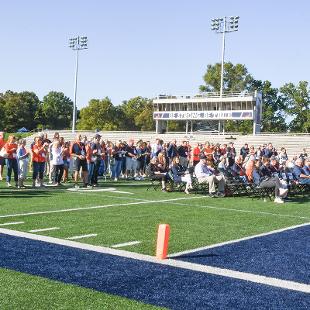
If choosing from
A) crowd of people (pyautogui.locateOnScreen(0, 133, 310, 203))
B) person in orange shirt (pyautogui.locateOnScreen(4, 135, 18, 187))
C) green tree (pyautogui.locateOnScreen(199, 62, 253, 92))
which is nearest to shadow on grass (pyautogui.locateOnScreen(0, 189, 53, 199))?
crowd of people (pyautogui.locateOnScreen(0, 133, 310, 203))

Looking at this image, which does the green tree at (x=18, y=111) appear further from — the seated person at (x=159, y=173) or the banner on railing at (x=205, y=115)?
the seated person at (x=159, y=173)

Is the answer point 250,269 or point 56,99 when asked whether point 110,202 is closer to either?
point 250,269

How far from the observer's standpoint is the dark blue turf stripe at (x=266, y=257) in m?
6.30

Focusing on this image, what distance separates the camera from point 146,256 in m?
6.76

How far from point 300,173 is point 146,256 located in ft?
36.9

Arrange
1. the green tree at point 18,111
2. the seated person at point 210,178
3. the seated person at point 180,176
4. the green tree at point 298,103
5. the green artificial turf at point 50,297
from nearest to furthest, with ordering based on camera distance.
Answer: the green artificial turf at point 50,297, the seated person at point 210,178, the seated person at point 180,176, the green tree at point 298,103, the green tree at point 18,111

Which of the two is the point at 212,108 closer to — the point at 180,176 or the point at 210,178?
the point at 180,176

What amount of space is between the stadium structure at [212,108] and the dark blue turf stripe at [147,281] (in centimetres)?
4780

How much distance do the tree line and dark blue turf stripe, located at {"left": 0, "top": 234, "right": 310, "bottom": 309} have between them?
63819mm

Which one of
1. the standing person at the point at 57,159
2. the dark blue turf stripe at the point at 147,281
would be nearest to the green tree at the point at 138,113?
the standing person at the point at 57,159

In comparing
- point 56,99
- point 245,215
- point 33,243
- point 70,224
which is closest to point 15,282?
point 33,243

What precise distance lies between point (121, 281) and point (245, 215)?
6.05 meters

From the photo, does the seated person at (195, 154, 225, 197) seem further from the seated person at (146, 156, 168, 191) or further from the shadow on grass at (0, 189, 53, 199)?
the shadow on grass at (0, 189, 53, 199)

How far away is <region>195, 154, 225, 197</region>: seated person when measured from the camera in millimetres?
14797
